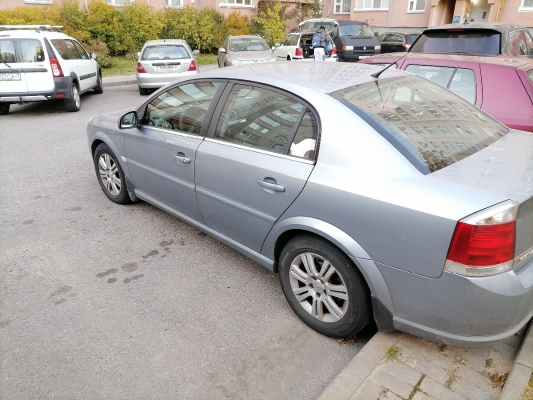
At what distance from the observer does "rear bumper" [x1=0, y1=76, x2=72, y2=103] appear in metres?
8.80

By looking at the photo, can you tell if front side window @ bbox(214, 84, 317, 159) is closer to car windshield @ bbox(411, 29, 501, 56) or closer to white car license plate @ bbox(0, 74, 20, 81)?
car windshield @ bbox(411, 29, 501, 56)

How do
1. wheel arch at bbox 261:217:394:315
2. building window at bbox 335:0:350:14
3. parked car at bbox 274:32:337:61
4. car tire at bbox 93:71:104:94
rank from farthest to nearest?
1. building window at bbox 335:0:350:14
2. parked car at bbox 274:32:337:61
3. car tire at bbox 93:71:104:94
4. wheel arch at bbox 261:217:394:315

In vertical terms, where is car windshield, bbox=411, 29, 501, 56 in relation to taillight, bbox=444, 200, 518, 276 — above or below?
above

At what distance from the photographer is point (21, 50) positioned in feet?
28.5

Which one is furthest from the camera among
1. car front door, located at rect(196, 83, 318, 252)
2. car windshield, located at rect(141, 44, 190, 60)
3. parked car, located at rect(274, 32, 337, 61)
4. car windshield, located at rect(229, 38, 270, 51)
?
parked car, located at rect(274, 32, 337, 61)

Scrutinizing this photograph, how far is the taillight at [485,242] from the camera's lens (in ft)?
6.42

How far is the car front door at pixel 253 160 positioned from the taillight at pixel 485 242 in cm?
96

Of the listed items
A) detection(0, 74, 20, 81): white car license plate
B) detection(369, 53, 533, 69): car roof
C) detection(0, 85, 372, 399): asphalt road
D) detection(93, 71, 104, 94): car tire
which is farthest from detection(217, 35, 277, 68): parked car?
detection(0, 85, 372, 399): asphalt road

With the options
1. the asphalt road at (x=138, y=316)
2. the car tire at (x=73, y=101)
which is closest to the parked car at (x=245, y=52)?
the car tire at (x=73, y=101)

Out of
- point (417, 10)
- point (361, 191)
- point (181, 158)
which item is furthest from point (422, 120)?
point (417, 10)

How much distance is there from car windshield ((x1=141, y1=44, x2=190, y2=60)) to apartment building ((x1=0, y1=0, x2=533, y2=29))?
40.2 feet

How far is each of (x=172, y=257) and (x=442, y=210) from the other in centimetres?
250

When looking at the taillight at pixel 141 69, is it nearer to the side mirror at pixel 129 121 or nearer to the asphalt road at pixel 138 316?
the asphalt road at pixel 138 316

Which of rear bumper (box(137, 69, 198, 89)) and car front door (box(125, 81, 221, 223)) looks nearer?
car front door (box(125, 81, 221, 223))
